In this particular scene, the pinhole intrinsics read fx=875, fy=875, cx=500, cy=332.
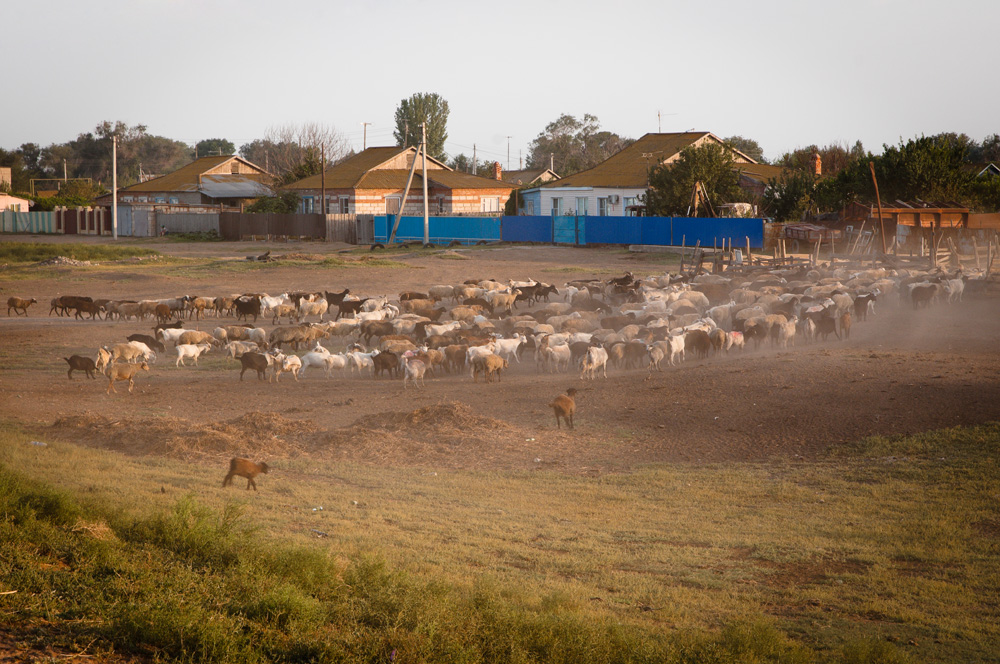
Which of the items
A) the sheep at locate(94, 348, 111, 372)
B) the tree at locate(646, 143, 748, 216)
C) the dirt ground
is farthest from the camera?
the tree at locate(646, 143, 748, 216)

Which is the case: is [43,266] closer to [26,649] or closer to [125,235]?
[125,235]

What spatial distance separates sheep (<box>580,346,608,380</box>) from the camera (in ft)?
56.2

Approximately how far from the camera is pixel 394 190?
6225cm

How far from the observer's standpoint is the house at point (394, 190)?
6191 cm

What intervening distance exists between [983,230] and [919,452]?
33345mm

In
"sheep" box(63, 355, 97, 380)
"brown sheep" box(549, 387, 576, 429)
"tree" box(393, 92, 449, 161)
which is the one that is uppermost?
"tree" box(393, 92, 449, 161)

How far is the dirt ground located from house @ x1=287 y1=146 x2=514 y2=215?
41261 mm

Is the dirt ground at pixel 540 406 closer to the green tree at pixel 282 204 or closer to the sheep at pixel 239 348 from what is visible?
the sheep at pixel 239 348

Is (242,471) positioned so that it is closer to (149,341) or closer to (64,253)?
(149,341)

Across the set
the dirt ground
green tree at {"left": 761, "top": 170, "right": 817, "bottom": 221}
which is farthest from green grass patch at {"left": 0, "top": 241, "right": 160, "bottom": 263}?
green tree at {"left": 761, "top": 170, "right": 817, "bottom": 221}

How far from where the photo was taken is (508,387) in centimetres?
1647

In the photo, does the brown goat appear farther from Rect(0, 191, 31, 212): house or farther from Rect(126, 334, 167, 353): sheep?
Rect(0, 191, 31, 212): house

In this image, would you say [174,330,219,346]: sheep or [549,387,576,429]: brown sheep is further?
[174,330,219,346]: sheep

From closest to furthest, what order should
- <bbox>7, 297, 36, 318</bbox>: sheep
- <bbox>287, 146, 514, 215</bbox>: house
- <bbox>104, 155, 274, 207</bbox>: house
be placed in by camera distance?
<bbox>7, 297, 36, 318</bbox>: sheep → <bbox>287, 146, 514, 215</bbox>: house → <bbox>104, 155, 274, 207</bbox>: house
